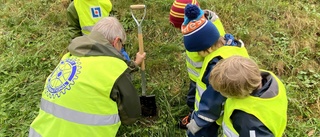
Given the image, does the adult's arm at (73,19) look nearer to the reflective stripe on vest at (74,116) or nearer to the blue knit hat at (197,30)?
the reflective stripe on vest at (74,116)

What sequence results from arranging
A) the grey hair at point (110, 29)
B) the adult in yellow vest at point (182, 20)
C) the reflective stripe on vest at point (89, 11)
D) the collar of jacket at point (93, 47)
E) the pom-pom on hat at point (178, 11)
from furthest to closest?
1. the reflective stripe on vest at point (89, 11)
2. the pom-pom on hat at point (178, 11)
3. the adult in yellow vest at point (182, 20)
4. the grey hair at point (110, 29)
5. the collar of jacket at point (93, 47)

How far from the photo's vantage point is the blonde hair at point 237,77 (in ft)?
6.45

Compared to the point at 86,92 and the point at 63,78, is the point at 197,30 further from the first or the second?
the point at 63,78

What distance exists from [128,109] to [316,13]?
3.72 metres

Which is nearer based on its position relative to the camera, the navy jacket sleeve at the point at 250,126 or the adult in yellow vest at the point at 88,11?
the navy jacket sleeve at the point at 250,126

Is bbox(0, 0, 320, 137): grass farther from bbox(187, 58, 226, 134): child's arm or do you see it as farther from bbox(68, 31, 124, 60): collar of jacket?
bbox(68, 31, 124, 60): collar of jacket

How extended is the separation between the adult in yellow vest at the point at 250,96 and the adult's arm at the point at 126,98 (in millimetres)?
782

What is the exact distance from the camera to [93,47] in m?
2.51

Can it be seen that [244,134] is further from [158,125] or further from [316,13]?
[316,13]

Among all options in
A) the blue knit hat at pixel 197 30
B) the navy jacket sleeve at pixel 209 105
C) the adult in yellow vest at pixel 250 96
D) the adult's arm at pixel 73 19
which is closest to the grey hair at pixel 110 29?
the blue knit hat at pixel 197 30

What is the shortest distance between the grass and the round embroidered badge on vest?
4.38 ft

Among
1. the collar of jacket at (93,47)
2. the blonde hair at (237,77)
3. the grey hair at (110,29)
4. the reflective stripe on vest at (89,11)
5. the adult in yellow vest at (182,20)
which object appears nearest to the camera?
the blonde hair at (237,77)

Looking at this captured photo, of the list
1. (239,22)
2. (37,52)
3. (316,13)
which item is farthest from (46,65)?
(316,13)

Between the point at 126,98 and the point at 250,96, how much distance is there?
1037 millimetres
